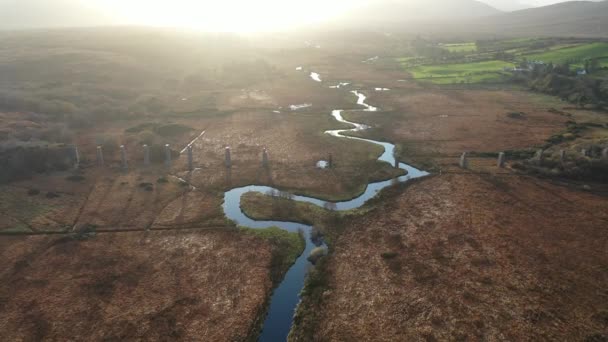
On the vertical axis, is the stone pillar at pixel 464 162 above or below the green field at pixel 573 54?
below

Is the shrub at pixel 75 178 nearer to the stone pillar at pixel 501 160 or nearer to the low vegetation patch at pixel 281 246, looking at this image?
the low vegetation patch at pixel 281 246

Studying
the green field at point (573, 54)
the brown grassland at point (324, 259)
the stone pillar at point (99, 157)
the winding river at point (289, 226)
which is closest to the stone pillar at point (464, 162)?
the brown grassland at point (324, 259)

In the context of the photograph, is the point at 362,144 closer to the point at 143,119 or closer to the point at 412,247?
the point at 412,247

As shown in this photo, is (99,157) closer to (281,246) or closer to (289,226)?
(289,226)

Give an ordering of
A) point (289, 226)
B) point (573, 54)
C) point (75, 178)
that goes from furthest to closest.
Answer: point (573, 54)
point (75, 178)
point (289, 226)

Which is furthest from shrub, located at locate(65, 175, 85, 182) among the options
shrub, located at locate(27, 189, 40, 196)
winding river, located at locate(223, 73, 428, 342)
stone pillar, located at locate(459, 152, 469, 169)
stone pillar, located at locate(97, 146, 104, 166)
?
stone pillar, located at locate(459, 152, 469, 169)

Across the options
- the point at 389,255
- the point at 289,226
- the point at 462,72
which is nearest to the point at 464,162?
the point at 389,255
